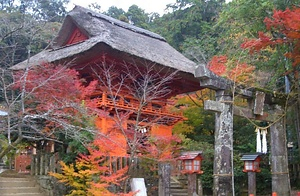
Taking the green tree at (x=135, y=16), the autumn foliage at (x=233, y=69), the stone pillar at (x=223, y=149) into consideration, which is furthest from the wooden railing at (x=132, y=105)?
the green tree at (x=135, y=16)

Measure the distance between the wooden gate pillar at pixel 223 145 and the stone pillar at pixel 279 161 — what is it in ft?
5.83

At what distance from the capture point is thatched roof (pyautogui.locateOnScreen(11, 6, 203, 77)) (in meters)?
12.5

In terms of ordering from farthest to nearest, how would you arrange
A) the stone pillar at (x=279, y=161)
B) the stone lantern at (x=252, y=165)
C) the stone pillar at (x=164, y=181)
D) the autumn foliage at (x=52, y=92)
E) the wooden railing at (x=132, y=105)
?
the wooden railing at (x=132, y=105)
the stone lantern at (x=252, y=165)
the autumn foliage at (x=52, y=92)
the stone pillar at (x=164, y=181)
the stone pillar at (x=279, y=161)

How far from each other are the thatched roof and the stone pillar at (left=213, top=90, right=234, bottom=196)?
238 inches

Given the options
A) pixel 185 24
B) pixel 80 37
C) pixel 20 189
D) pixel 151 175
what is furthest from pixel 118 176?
pixel 185 24

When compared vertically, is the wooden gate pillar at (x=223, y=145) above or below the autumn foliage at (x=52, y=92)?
A: below

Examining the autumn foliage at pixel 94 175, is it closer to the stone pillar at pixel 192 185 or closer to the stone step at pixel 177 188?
the stone pillar at pixel 192 185

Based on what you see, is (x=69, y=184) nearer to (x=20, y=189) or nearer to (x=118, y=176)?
(x=20, y=189)

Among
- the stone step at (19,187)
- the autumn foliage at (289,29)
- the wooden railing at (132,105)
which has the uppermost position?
the autumn foliage at (289,29)

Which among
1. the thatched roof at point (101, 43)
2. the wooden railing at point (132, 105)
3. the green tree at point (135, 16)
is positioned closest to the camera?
the thatched roof at point (101, 43)

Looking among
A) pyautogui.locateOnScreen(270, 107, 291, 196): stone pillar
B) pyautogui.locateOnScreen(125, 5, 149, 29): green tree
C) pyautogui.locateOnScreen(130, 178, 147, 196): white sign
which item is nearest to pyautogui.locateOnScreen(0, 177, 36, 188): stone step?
pyautogui.locateOnScreen(130, 178, 147, 196): white sign

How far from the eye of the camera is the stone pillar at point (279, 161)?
26.1ft

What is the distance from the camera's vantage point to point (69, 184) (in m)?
10.4

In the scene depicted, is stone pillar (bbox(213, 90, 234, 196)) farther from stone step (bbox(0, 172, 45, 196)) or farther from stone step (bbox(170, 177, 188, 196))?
stone step (bbox(0, 172, 45, 196))
